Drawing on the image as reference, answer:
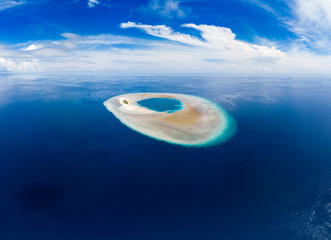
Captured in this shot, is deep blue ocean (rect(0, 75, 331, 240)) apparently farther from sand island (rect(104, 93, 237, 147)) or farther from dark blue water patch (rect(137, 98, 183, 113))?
dark blue water patch (rect(137, 98, 183, 113))

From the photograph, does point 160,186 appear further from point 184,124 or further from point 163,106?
point 163,106

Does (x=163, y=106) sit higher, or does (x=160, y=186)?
(x=163, y=106)

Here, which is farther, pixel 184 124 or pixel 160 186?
pixel 184 124

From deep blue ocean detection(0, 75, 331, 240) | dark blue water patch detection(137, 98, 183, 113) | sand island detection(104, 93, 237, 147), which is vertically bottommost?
deep blue ocean detection(0, 75, 331, 240)

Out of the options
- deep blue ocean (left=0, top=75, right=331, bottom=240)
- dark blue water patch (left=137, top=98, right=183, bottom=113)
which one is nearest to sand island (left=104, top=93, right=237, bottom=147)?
deep blue ocean (left=0, top=75, right=331, bottom=240)

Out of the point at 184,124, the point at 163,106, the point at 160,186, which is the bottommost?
the point at 160,186

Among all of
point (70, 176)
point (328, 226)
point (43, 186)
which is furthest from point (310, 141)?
point (43, 186)

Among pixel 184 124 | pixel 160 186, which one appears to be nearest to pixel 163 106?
pixel 184 124

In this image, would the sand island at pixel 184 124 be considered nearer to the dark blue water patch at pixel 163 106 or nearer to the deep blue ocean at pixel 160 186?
the deep blue ocean at pixel 160 186

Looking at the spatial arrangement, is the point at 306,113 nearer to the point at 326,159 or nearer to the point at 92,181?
the point at 326,159
